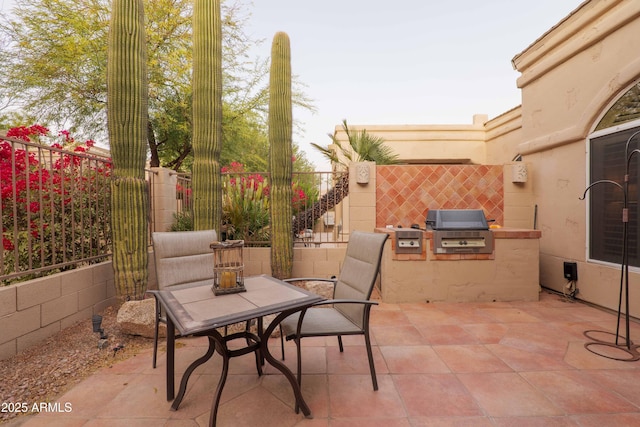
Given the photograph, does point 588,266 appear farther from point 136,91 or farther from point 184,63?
point 184,63

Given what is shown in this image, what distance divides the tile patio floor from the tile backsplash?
2.23 m

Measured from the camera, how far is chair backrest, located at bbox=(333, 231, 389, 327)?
1.91 metres

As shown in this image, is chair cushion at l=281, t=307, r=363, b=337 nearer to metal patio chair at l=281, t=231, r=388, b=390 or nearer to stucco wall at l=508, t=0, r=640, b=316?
metal patio chair at l=281, t=231, r=388, b=390

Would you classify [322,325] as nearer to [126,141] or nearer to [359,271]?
[359,271]

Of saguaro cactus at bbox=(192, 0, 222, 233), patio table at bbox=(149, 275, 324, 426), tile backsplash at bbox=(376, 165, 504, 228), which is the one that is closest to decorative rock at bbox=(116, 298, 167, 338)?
Result: patio table at bbox=(149, 275, 324, 426)

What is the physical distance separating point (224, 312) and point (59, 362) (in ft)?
5.92

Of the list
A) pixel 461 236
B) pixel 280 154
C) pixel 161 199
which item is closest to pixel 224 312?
pixel 280 154

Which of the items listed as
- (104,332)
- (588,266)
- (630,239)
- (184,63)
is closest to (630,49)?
(630,239)

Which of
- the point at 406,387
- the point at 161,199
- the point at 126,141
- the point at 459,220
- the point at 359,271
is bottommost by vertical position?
the point at 406,387

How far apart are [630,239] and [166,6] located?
398 inches

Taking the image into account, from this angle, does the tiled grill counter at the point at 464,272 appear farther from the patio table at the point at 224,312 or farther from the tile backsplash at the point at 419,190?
the patio table at the point at 224,312

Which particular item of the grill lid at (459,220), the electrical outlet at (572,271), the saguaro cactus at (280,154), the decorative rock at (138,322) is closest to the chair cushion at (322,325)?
the decorative rock at (138,322)

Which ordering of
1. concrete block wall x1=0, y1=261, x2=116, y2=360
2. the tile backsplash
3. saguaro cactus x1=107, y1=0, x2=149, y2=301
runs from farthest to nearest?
the tile backsplash
saguaro cactus x1=107, y1=0, x2=149, y2=301
concrete block wall x1=0, y1=261, x2=116, y2=360

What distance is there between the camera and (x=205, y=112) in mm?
3689
